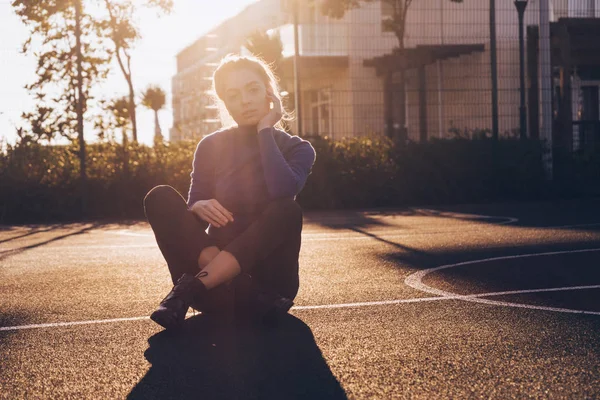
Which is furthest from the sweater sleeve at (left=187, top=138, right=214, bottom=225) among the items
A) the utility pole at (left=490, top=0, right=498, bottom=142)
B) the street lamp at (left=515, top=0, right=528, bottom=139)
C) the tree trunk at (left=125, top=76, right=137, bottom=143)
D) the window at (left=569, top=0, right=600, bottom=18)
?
the window at (left=569, top=0, right=600, bottom=18)

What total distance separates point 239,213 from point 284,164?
31 centimetres

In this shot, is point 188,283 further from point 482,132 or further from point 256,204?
point 482,132

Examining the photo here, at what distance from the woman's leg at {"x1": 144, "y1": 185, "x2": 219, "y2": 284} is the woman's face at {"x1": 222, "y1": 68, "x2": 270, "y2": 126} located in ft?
2.02

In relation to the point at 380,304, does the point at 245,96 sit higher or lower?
higher

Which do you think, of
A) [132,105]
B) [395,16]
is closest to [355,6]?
[395,16]

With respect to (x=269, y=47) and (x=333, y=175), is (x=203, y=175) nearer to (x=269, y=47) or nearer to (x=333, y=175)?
(x=333, y=175)

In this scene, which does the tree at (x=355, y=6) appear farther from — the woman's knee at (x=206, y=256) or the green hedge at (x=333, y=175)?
the woman's knee at (x=206, y=256)

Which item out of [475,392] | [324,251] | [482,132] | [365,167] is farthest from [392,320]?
[482,132]

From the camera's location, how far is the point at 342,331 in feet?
11.7

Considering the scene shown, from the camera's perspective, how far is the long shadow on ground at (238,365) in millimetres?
2662

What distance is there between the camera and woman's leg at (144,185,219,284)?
368 centimetres

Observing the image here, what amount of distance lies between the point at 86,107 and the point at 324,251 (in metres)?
7.57

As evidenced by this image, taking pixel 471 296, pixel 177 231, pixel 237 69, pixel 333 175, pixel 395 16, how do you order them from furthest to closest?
Result: pixel 395 16 → pixel 333 175 → pixel 471 296 → pixel 237 69 → pixel 177 231

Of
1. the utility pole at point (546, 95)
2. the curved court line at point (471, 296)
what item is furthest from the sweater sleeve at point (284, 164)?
the utility pole at point (546, 95)
